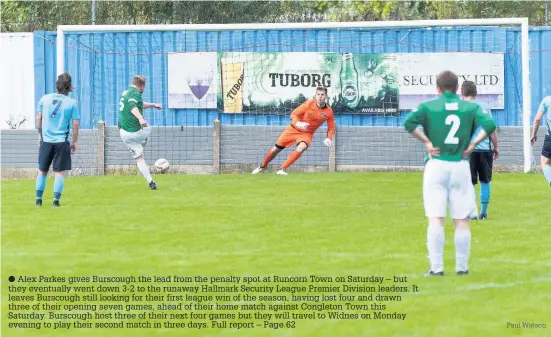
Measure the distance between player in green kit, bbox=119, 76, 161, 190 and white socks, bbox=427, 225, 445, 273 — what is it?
10.2m

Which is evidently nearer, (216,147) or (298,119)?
(298,119)

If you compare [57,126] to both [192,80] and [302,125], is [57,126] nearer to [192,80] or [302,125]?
[302,125]

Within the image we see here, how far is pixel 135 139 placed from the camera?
2067 centimetres

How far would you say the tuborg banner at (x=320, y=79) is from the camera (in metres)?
27.0

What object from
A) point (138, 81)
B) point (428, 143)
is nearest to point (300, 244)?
point (428, 143)

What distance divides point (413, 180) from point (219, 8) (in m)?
17.9

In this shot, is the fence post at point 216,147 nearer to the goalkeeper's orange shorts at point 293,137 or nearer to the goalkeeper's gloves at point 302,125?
the goalkeeper's orange shorts at point 293,137

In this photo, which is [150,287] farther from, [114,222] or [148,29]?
[148,29]

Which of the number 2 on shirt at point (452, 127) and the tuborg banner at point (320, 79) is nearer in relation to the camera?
the number 2 on shirt at point (452, 127)

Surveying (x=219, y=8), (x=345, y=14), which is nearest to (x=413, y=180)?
(x=219, y=8)

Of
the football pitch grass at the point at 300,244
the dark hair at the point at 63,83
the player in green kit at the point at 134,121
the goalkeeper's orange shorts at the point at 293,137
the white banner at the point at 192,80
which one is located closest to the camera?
the football pitch grass at the point at 300,244

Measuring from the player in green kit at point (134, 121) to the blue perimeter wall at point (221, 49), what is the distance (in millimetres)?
7341

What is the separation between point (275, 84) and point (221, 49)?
4.99 ft

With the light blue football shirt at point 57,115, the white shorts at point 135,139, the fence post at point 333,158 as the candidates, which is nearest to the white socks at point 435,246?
the light blue football shirt at point 57,115
